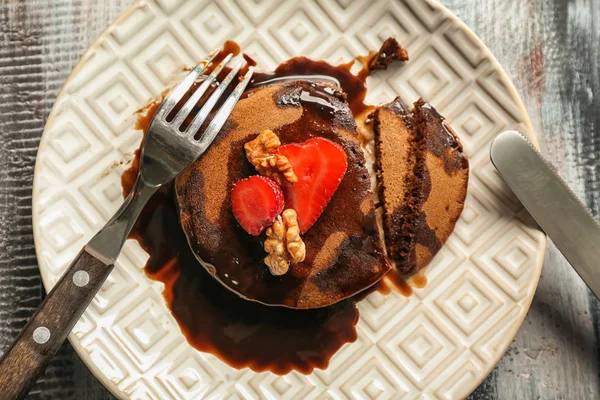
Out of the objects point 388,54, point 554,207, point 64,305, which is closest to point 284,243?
point 64,305

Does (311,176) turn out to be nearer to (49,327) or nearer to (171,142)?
(171,142)

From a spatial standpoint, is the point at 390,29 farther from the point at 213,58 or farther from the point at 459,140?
the point at 213,58

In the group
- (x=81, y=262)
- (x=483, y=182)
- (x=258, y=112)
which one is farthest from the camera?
(x=483, y=182)

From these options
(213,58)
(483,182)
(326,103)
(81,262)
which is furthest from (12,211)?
(483,182)

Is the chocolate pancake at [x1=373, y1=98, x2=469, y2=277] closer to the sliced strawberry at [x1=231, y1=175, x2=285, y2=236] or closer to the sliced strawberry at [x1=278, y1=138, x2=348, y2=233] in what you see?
the sliced strawberry at [x1=278, y1=138, x2=348, y2=233]

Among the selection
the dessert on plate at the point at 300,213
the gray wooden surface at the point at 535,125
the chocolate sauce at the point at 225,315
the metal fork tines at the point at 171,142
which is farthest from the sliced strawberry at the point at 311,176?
the gray wooden surface at the point at 535,125

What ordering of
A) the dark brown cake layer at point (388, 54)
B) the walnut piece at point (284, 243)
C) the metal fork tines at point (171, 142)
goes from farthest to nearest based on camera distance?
the dark brown cake layer at point (388, 54) → the metal fork tines at point (171, 142) → the walnut piece at point (284, 243)

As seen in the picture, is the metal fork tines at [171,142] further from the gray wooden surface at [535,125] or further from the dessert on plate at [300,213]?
the gray wooden surface at [535,125]
